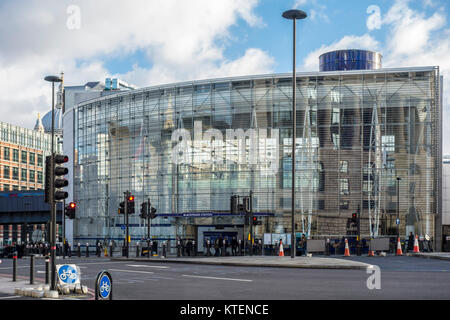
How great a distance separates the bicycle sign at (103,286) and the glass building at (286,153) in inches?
1515

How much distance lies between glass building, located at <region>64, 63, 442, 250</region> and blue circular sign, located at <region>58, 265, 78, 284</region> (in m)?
34.6

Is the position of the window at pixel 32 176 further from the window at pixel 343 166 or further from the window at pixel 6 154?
the window at pixel 343 166

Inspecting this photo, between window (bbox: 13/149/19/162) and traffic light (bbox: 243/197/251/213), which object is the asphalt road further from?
window (bbox: 13/149/19/162)

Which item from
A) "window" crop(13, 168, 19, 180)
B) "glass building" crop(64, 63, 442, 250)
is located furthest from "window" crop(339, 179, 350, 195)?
"window" crop(13, 168, 19, 180)

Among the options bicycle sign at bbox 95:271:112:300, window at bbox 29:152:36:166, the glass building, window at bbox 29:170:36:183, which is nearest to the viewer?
bicycle sign at bbox 95:271:112:300

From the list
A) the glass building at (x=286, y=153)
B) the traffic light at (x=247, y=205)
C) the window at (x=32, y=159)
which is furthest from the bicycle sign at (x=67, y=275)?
the window at (x=32, y=159)

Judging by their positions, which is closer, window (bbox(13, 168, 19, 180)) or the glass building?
the glass building

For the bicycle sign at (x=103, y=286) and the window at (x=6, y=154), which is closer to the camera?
the bicycle sign at (x=103, y=286)

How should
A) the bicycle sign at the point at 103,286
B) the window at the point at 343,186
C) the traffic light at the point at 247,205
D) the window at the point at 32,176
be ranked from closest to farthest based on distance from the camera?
the bicycle sign at the point at 103,286 → the traffic light at the point at 247,205 → the window at the point at 343,186 → the window at the point at 32,176

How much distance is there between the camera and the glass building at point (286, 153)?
169 feet

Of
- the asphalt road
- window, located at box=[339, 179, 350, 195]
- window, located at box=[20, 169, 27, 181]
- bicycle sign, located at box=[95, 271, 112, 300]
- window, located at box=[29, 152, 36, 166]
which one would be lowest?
the asphalt road

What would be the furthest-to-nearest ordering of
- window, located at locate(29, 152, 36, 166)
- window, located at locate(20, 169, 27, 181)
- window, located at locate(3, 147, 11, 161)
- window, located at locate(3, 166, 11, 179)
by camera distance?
window, located at locate(29, 152, 36, 166)
window, located at locate(20, 169, 27, 181)
window, located at locate(3, 147, 11, 161)
window, located at locate(3, 166, 11, 179)

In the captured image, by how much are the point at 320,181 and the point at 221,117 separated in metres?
10.7

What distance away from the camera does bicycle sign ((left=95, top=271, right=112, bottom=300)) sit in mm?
12578
